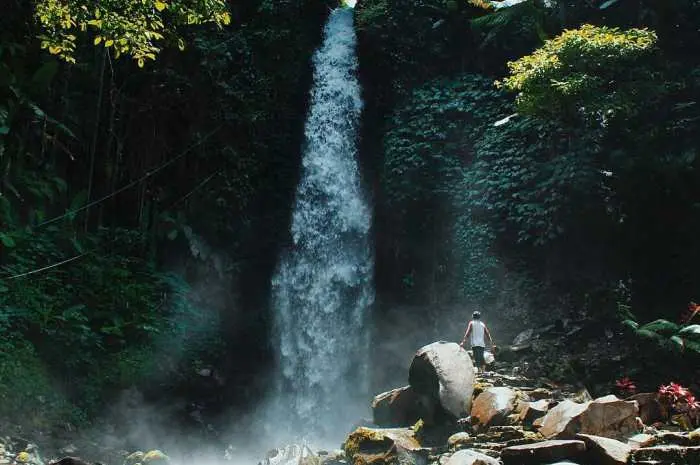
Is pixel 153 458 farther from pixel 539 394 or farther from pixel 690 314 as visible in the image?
pixel 690 314

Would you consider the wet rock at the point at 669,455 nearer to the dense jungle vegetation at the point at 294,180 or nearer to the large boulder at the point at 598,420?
the large boulder at the point at 598,420

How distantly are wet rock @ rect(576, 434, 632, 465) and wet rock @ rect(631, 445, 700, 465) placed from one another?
0.12 meters

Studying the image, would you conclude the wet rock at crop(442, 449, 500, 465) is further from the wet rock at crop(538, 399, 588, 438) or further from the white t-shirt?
the white t-shirt

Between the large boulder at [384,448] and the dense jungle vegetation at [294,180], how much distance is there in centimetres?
481

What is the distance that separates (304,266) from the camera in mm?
15133

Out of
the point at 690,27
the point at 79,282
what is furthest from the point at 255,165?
the point at 690,27

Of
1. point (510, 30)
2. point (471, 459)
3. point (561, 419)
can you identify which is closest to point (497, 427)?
point (561, 419)

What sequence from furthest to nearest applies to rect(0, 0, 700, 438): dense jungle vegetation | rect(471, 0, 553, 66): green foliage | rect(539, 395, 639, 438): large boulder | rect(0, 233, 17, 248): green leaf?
1. rect(471, 0, 553, 66): green foliage
2. rect(0, 0, 700, 438): dense jungle vegetation
3. rect(0, 233, 17, 248): green leaf
4. rect(539, 395, 639, 438): large boulder

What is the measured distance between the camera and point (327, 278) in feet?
49.1

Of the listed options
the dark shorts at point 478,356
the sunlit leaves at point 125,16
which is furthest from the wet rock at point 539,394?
the sunlit leaves at point 125,16

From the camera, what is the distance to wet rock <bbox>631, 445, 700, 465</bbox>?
567 centimetres

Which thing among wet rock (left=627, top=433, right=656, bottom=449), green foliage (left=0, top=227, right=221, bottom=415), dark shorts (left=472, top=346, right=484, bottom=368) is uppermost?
green foliage (left=0, top=227, right=221, bottom=415)

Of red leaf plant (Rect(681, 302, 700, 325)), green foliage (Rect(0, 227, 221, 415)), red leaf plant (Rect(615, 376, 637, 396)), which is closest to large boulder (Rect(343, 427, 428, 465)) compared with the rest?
red leaf plant (Rect(615, 376, 637, 396))

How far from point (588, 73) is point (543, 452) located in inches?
333
